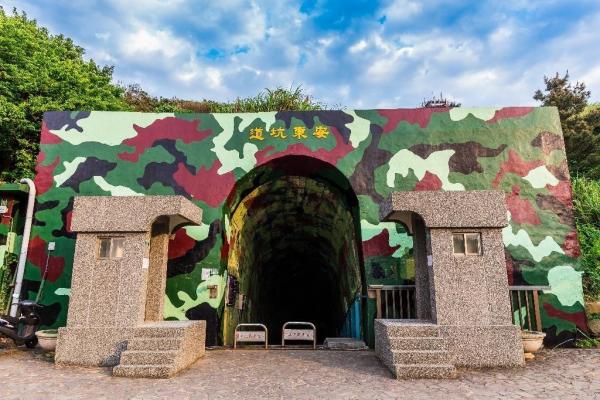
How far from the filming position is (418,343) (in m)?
6.52

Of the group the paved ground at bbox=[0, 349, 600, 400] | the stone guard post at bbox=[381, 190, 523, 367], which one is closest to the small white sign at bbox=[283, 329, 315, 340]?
the paved ground at bbox=[0, 349, 600, 400]

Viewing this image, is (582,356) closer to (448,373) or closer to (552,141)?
(448,373)

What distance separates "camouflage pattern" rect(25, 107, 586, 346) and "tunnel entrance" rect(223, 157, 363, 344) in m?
0.40

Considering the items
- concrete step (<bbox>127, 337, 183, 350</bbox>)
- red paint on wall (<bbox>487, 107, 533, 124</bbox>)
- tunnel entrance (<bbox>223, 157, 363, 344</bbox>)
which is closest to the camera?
concrete step (<bbox>127, 337, 183, 350</bbox>)

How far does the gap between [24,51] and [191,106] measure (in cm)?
1179

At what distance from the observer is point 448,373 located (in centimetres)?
605

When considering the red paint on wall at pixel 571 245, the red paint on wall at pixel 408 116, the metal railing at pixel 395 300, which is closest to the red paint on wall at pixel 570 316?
the red paint on wall at pixel 571 245

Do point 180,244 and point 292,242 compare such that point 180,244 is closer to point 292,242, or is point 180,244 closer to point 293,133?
point 293,133

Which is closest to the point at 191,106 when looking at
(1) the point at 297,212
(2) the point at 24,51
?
(2) the point at 24,51

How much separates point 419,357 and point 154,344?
174 inches

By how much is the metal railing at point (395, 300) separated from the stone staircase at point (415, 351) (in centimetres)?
211

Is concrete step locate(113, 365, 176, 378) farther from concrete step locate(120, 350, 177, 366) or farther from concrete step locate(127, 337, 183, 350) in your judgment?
concrete step locate(127, 337, 183, 350)

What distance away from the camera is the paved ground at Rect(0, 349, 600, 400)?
5195 millimetres

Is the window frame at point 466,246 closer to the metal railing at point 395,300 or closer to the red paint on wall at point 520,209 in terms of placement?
the metal railing at point 395,300
